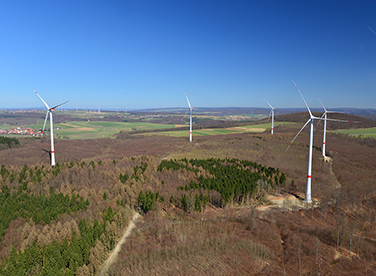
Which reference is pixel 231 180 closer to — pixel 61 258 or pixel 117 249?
pixel 117 249

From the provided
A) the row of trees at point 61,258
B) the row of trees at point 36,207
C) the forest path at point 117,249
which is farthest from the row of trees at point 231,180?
the row of trees at point 61,258

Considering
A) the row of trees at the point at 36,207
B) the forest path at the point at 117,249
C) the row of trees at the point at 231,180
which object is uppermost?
the row of trees at the point at 231,180

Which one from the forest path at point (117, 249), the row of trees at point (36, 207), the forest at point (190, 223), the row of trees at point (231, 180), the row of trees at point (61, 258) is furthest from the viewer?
the row of trees at point (231, 180)

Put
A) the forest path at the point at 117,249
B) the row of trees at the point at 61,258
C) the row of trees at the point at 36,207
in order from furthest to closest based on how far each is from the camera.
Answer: the row of trees at the point at 36,207, the forest path at the point at 117,249, the row of trees at the point at 61,258

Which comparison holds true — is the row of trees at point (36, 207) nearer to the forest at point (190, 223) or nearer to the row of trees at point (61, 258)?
the forest at point (190, 223)

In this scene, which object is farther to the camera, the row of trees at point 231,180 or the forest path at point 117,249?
the row of trees at point 231,180

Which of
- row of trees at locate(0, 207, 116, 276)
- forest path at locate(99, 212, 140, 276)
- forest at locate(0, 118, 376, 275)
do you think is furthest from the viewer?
forest path at locate(99, 212, 140, 276)

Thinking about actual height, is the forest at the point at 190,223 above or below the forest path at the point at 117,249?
above

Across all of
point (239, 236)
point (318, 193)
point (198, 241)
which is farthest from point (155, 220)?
point (318, 193)

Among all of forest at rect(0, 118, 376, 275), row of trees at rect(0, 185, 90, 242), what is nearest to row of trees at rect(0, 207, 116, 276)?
forest at rect(0, 118, 376, 275)

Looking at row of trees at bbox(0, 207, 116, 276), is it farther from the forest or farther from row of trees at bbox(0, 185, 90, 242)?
row of trees at bbox(0, 185, 90, 242)

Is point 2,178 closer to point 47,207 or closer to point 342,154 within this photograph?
point 47,207

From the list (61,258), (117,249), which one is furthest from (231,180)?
(61,258)
